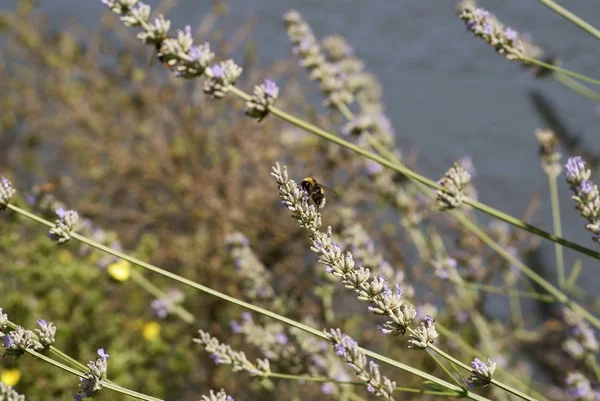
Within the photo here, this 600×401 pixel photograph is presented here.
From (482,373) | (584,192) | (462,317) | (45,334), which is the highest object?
(462,317)

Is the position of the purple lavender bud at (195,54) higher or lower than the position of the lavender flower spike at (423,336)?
higher

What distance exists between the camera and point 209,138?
371cm

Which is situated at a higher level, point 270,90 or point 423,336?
point 270,90

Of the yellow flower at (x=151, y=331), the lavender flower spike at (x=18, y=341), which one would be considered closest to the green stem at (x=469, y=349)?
the lavender flower spike at (x=18, y=341)

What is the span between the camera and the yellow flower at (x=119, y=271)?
8.46ft

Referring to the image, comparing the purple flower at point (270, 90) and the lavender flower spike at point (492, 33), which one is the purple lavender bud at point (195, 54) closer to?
the purple flower at point (270, 90)

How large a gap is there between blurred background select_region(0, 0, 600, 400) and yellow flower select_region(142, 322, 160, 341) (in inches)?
1.8

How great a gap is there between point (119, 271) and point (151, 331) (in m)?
0.45

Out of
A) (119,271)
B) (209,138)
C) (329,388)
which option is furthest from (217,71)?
(209,138)

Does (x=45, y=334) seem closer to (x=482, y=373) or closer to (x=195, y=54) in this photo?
(x=195, y=54)

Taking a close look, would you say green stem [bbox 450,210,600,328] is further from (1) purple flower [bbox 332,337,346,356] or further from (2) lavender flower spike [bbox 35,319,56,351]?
(2) lavender flower spike [bbox 35,319,56,351]

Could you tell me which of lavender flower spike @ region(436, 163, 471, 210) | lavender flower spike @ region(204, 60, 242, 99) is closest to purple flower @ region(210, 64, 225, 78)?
lavender flower spike @ region(204, 60, 242, 99)

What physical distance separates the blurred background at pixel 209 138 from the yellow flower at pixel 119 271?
10 cm

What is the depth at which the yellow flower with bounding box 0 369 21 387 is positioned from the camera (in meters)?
2.63
